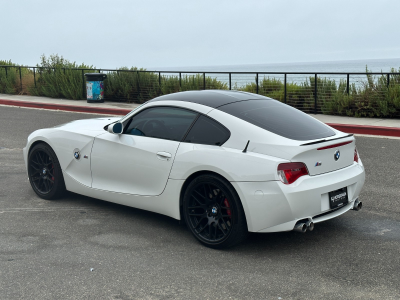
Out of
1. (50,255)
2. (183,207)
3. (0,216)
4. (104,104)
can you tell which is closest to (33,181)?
(0,216)

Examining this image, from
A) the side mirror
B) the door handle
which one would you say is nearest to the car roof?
the side mirror

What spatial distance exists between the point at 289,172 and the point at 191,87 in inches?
590

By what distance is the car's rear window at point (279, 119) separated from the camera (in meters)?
4.93

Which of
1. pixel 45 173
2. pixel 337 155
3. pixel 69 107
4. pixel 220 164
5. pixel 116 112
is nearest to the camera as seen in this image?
pixel 220 164

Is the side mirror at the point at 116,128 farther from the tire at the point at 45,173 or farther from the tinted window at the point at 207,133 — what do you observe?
the tire at the point at 45,173

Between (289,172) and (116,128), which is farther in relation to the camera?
(116,128)

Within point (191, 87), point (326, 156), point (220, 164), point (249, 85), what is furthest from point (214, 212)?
point (191, 87)

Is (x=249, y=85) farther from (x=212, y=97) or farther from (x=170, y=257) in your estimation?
(x=170, y=257)

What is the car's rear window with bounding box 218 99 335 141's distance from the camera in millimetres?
4934

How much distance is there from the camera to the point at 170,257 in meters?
4.71

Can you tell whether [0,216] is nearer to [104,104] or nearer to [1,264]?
[1,264]

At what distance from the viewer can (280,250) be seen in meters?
4.89

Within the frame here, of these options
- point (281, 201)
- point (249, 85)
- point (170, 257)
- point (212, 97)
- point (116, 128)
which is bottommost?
point (170, 257)

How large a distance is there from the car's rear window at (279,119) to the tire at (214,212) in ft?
2.41
